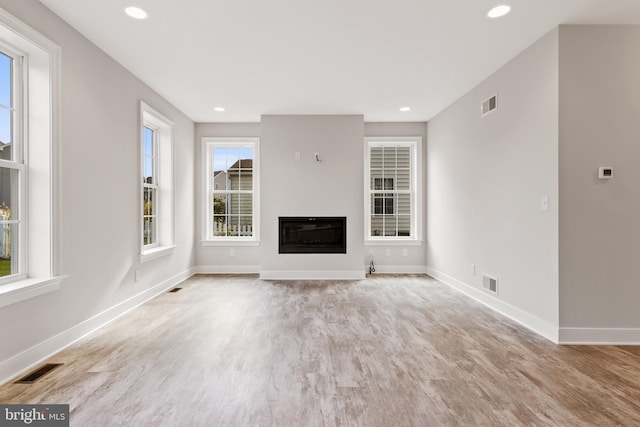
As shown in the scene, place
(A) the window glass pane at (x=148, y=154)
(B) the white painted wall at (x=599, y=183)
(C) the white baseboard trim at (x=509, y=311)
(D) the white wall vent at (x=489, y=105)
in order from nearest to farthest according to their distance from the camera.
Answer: (B) the white painted wall at (x=599, y=183)
(C) the white baseboard trim at (x=509, y=311)
(D) the white wall vent at (x=489, y=105)
(A) the window glass pane at (x=148, y=154)

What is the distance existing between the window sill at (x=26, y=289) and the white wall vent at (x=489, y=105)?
4.55 m

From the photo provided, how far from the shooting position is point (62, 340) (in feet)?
8.86

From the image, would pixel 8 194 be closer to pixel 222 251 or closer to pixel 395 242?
pixel 222 251

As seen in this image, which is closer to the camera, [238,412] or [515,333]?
[238,412]

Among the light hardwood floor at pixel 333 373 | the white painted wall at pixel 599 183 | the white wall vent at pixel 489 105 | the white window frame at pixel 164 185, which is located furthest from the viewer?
the white window frame at pixel 164 185

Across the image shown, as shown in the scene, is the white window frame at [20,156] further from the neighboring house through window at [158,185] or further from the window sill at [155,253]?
the neighboring house through window at [158,185]

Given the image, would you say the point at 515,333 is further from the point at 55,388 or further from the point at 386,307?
the point at 55,388

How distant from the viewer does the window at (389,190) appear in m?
6.17

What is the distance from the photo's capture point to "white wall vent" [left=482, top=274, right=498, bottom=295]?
3.78m

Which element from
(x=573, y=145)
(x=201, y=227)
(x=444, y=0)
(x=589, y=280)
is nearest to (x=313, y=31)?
(x=444, y=0)

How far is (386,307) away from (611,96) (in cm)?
291

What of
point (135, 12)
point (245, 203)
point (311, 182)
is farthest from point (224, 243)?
point (135, 12)

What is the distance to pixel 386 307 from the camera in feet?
12.9

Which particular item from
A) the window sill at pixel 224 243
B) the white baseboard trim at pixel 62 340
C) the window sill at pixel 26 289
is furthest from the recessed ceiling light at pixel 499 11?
the window sill at pixel 224 243
